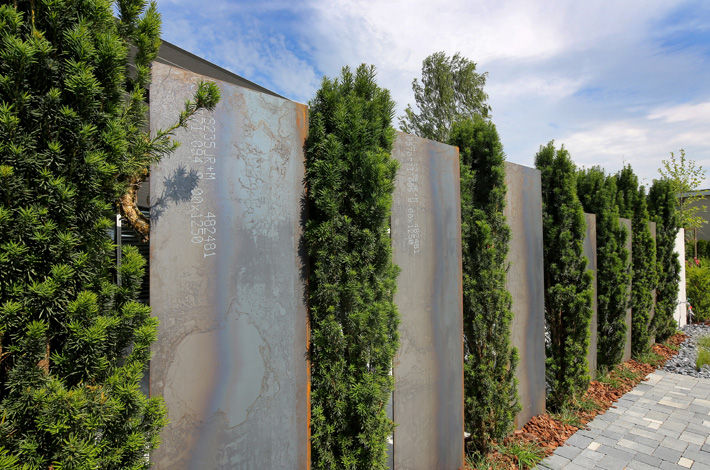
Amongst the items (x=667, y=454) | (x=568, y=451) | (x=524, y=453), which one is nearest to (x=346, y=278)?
(x=524, y=453)

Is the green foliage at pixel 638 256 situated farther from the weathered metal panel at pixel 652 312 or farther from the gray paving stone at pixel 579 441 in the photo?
the gray paving stone at pixel 579 441

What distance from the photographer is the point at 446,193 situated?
11.6ft

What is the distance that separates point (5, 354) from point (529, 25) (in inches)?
205

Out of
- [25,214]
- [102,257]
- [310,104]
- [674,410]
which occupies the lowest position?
[674,410]

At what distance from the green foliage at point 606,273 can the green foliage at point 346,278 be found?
5.03m

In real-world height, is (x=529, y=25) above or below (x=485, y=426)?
above

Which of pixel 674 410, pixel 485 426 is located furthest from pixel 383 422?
pixel 674 410

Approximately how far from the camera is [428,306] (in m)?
3.31

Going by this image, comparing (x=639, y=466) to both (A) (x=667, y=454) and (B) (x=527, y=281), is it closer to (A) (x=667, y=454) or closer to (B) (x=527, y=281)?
(A) (x=667, y=454)

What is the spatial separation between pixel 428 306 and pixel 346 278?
1.13 metres

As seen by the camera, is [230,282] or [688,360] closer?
[230,282]

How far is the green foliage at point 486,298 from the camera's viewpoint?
372cm

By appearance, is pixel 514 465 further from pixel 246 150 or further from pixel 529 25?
pixel 529 25

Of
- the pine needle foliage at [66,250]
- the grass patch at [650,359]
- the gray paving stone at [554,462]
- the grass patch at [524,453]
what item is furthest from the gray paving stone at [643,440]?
the pine needle foliage at [66,250]
